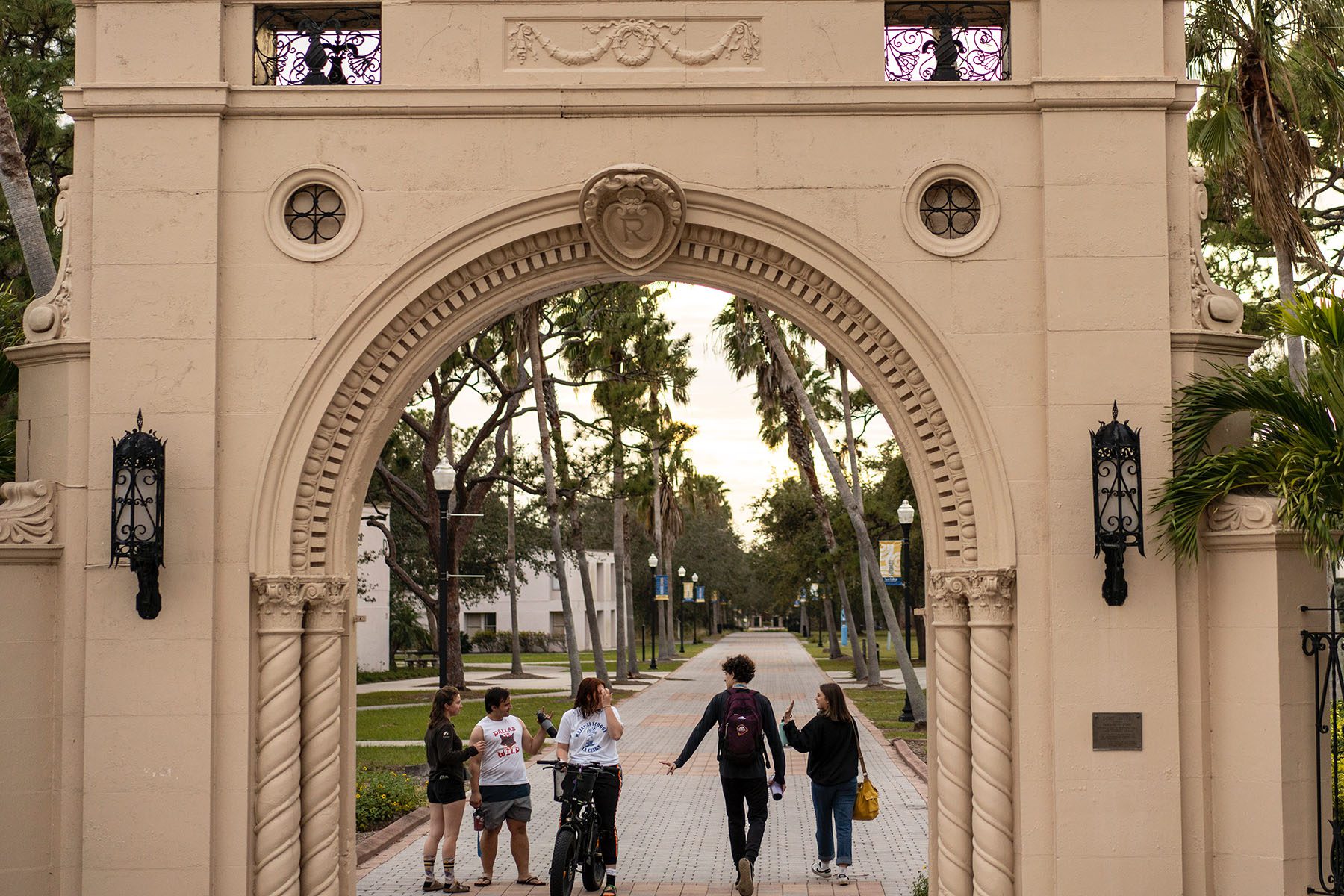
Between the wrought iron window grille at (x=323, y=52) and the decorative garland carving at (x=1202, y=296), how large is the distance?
5.29m

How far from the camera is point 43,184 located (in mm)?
22844

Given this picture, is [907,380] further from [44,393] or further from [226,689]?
[44,393]

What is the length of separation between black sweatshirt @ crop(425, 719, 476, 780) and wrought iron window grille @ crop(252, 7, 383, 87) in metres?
4.66

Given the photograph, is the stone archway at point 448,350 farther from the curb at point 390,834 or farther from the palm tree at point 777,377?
the palm tree at point 777,377

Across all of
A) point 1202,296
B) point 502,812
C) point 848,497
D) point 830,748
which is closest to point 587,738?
point 502,812

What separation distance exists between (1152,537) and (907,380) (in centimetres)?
178

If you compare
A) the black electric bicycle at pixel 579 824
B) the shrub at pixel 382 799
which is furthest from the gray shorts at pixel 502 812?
the shrub at pixel 382 799

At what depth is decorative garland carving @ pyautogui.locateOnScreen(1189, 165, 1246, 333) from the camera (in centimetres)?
877

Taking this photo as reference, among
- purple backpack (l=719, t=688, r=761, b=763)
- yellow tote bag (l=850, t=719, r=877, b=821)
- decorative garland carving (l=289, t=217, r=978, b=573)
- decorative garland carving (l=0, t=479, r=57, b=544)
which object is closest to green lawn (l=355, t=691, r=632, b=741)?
yellow tote bag (l=850, t=719, r=877, b=821)

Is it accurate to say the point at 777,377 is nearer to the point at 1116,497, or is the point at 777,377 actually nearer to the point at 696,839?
the point at 696,839

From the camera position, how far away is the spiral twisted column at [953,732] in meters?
8.77

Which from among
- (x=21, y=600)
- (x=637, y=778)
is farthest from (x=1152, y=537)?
(x=637, y=778)

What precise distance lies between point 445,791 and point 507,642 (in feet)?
179

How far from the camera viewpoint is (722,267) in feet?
29.9
